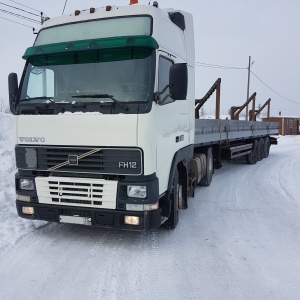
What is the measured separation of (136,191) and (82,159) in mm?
781

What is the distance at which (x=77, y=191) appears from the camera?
373 cm

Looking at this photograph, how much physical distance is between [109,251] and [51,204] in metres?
0.99

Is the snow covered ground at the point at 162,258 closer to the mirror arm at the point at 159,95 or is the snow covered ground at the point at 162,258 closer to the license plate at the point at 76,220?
the license plate at the point at 76,220

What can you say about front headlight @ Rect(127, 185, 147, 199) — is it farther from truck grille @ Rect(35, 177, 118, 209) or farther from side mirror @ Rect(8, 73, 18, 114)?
side mirror @ Rect(8, 73, 18, 114)

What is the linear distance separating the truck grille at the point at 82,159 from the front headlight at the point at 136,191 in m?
0.19

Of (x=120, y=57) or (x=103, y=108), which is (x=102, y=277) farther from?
(x=120, y=57)

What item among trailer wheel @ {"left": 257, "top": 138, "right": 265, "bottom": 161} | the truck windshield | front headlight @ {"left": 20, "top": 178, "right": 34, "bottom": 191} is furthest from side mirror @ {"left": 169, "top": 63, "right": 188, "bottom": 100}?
trailer wheel @ {"left": 257, "top": 138, "right": 265, "bottom": 161}

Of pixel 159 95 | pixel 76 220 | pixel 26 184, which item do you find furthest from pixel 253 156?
pixel 26 184

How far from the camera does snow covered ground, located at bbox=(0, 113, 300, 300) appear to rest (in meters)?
3.04

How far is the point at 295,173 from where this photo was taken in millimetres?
10297

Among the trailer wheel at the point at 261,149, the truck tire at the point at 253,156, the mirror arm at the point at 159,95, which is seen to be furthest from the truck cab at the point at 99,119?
the trailer wheel at the point at 261,149

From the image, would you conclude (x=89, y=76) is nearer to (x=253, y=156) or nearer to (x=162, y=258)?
(x=162, y=258)

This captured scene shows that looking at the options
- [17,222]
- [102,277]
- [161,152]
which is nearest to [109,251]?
[102,277]

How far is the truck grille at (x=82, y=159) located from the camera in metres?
3.52
